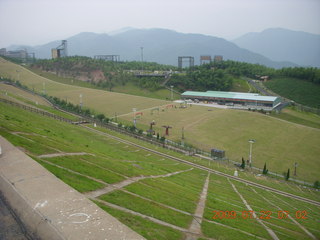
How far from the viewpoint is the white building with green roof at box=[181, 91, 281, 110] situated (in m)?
106

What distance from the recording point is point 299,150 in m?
60.6

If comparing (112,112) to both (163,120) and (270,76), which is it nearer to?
(163,120)

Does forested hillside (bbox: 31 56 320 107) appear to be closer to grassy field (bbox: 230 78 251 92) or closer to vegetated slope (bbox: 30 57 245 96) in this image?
vegetated slope (bbox: 30 57 245 96)

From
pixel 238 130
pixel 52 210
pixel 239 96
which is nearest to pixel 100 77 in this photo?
pixel 239 96

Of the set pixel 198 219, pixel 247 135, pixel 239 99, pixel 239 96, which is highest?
pixel 239 96

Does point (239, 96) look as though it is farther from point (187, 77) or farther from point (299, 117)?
point (187, 77)

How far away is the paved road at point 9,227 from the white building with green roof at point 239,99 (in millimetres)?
100978

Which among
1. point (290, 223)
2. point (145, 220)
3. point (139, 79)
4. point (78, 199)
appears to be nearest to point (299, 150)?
point (290, 223)

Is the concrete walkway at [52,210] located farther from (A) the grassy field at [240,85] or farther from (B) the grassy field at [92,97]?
(A) the grassy field at [240,85]

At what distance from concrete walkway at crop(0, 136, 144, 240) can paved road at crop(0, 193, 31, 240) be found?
0.30 metres

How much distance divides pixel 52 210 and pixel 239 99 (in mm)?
109310

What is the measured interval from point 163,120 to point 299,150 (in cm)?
4077

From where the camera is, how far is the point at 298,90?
134 m

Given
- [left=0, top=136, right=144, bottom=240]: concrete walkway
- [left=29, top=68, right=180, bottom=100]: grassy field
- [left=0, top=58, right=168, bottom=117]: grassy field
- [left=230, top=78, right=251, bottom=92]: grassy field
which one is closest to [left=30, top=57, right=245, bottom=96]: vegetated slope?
[left=29, top=68, right=180, bottom=100]: grassy field
